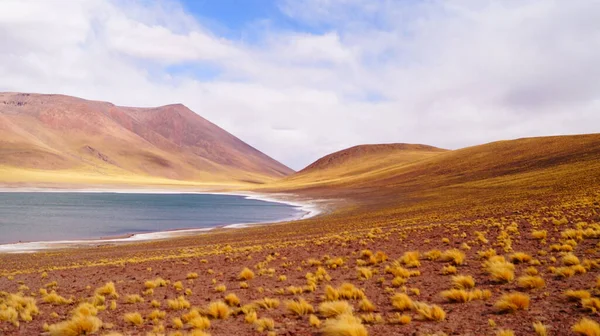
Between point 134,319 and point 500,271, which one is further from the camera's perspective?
point 500,271

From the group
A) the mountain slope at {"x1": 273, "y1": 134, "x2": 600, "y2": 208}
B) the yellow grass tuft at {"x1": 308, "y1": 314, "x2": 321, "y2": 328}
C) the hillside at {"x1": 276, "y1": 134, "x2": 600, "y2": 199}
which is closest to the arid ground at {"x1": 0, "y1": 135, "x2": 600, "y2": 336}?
the yellow grass tuft at {"x1": 308, "y1": 314, "x2": 321, "y2": 328}

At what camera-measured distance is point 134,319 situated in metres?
9.43

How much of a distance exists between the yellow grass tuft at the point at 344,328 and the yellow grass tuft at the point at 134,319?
4.03m

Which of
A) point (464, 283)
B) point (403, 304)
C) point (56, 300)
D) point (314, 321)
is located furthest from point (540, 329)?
point (56, 300)

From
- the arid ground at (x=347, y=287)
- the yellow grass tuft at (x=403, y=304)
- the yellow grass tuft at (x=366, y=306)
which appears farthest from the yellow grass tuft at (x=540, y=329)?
the yellow grass tuft at (x=366, y=306)

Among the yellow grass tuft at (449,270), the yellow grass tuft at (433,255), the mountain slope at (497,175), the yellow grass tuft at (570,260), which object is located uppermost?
the mountain slope at (497,175)

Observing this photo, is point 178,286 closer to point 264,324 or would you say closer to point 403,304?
point 264,324

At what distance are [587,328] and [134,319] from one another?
819 centimetres

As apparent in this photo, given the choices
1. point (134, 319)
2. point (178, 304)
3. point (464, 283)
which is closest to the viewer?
point (134, 319)

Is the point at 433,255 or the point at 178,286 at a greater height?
the point at 433,255

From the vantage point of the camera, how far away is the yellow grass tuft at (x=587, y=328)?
A: 6.33 metres

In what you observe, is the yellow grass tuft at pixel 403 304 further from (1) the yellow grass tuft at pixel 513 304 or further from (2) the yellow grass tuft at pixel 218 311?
(2) the yellow grass tuft at pixel 218 311

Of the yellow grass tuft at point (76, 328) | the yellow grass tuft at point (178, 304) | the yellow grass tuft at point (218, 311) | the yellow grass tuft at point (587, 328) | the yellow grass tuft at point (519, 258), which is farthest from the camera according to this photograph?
the yellow grass tuft at point (519, 258)

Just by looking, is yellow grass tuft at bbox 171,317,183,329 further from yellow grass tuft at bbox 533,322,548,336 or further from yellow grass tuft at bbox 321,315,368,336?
yellow grass tuft at bbox 533,322,548,336
